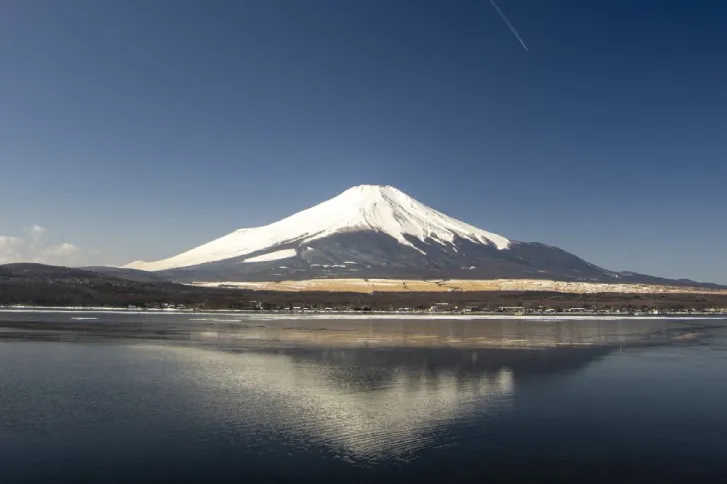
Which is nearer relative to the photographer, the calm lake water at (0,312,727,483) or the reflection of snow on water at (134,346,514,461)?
the calm lake water at (0,312,727,483)

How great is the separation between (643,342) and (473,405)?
2776cm

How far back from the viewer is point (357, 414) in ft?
62.1

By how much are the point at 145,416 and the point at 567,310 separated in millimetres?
83494

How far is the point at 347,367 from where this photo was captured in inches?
1133

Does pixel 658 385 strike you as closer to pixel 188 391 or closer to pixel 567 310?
pixel 188 391

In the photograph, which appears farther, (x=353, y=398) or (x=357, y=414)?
(x=353, y=398)

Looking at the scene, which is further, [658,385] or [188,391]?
[658,385]

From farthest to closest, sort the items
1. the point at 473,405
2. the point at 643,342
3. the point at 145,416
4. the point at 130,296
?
1. the point at 130,296
2. the point at 643,342
3. the point at 473,405
4. the point at 145,416

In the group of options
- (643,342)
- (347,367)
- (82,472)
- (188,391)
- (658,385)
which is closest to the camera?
(82,472)

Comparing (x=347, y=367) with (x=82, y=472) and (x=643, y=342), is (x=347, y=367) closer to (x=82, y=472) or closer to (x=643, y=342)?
(x=82, y=472)

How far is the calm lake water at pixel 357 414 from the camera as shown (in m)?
14.0

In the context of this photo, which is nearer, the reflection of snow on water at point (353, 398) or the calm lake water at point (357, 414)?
the calm lake water at point (357, 414)

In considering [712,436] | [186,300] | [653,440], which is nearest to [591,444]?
[653,440]

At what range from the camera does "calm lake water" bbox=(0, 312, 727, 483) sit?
1405 centimetres
